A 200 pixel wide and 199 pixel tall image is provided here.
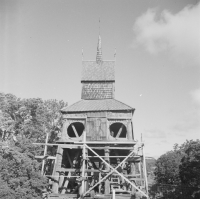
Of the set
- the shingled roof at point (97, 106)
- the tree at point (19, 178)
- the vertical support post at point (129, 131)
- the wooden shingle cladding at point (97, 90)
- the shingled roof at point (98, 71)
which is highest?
the shingled roof at point (98, 71)

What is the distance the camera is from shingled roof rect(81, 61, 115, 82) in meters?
19.9

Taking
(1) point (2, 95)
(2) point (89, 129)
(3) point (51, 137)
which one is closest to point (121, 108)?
(2) point (89, 129)

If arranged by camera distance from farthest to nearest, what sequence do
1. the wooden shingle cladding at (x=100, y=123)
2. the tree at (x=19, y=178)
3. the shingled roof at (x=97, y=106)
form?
the shingled roof at (x=97, y=106) < the wooden shingle cladding at (x=100, y=123) < the tree at (x=19, y=178)

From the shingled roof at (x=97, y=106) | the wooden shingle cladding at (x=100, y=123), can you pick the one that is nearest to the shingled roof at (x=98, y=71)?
the shingled roof at (x=97, y=106)

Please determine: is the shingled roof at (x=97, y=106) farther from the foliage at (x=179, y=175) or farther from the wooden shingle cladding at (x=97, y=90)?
the foliage at (x=179, y=175)

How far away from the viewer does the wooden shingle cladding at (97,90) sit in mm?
18625

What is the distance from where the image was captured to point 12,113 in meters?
25.8

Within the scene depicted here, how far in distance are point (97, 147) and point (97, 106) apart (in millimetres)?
3836

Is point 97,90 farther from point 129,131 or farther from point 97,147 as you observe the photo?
point 97,147

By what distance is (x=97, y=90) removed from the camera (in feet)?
62.3

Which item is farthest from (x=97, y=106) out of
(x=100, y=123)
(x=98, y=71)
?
(x=98, y=71)

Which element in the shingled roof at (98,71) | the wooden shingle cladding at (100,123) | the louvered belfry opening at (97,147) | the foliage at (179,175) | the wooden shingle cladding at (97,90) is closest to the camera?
the louvered belfry opening at (97,147)

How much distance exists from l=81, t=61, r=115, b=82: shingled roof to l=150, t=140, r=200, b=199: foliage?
11.0 m

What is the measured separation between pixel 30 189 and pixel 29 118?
57.9 feet
